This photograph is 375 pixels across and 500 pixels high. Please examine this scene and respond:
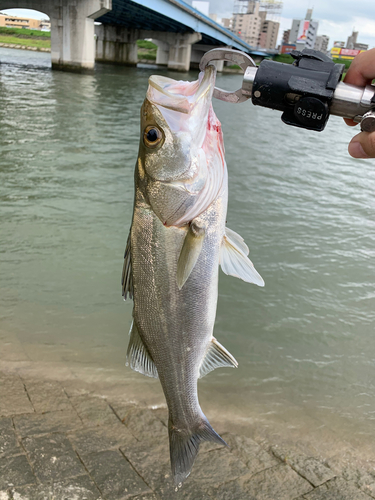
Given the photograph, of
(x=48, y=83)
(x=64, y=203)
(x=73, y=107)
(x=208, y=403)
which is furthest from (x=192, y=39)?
(x=208, y=403)

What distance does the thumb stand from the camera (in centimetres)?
178

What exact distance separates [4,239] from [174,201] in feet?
22.0

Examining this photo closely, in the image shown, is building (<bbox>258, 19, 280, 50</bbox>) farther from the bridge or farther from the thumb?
the thumb

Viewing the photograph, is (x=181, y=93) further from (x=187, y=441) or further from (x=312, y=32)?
(x=312, y=32)

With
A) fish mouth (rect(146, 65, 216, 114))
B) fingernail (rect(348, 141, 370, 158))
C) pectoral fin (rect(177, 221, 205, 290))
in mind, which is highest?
fish mouth (rect(146, 65, 216, 114))

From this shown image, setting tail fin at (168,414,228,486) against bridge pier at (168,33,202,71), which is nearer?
tail fin at (168,414,228,486)

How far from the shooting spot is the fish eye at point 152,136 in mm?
1952

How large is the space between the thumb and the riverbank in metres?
2.52

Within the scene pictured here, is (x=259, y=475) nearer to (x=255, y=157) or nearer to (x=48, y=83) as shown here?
(x=255, y=157)

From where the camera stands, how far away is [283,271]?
7906 mm

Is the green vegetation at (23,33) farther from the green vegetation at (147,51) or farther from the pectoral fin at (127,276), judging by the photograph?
the pectoral fin at (127,276)

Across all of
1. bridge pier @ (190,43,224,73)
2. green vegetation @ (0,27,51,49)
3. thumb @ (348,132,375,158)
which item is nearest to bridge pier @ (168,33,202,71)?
bridge pier @ (190,43,224,73)

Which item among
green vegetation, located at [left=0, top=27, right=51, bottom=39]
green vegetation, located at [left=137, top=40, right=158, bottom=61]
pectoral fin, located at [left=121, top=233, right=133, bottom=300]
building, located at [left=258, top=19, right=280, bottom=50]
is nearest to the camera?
pectoral fin, located at [left=121, top=233, right=133, bottom=300]

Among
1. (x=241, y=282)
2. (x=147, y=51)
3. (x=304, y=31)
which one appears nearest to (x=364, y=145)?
(x=241, y=282)
